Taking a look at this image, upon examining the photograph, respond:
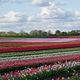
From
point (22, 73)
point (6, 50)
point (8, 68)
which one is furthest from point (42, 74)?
point (6, 50)

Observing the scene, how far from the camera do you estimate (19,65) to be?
16719 millimetres

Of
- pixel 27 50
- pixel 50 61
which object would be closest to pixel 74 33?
pixel 27 50

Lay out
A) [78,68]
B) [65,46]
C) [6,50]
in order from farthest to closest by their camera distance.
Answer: [65,46], [6,50], [78,68]

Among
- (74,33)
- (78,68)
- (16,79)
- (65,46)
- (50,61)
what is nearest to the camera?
(16,79)

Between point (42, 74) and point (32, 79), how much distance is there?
98 cm

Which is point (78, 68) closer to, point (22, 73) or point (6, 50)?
point (22, 73)

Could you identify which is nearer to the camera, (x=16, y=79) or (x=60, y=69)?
(x=16, y=79)

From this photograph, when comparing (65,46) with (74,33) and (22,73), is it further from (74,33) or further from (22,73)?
(74,33)

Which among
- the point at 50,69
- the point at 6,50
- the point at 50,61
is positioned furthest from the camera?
the point at 6,50

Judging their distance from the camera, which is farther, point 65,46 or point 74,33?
point 74,33

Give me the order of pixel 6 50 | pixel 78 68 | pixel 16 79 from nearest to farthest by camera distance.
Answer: pixel 16 79 → pixel 78 68 → pixel 6 50

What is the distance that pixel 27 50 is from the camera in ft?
90.9

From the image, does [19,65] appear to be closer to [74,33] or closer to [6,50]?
[6,50]

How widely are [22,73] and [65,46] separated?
19174mm
